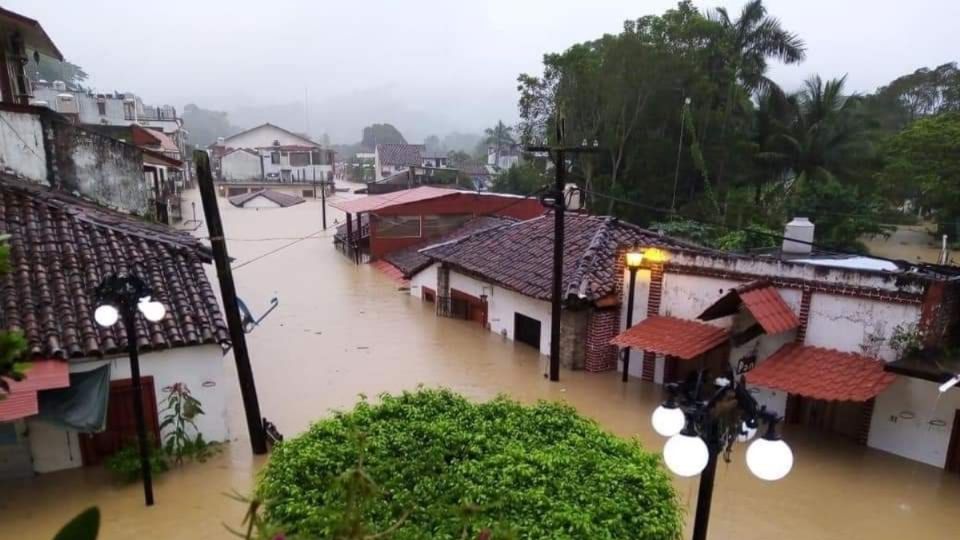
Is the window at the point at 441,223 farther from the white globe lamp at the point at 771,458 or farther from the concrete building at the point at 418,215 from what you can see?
the white globe lamp at the point at 771,458

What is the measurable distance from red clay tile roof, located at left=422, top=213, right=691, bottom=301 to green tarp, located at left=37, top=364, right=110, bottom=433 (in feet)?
29.2

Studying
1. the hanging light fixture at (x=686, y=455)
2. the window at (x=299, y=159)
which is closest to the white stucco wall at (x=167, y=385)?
the hanging light fixture at (x=686, y=455)

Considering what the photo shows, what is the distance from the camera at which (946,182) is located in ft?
87.3

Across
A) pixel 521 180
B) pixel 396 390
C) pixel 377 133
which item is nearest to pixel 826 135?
pixel 521 180

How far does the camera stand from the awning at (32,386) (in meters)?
7.16

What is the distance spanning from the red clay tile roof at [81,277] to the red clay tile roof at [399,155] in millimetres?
63349

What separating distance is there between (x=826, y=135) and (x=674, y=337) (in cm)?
2585

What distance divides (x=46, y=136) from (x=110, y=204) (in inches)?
122

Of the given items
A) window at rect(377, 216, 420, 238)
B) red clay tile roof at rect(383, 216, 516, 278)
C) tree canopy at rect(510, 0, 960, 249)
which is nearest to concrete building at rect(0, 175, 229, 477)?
red clay tile roof at rect(383, 216, 516, 278)

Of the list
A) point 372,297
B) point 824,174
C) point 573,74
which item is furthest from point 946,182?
point 372,297

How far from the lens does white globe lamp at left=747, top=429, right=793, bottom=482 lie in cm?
361

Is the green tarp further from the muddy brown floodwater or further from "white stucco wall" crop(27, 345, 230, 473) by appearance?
the muddy brown floodwater

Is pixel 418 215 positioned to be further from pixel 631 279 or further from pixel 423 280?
pixel 631 279

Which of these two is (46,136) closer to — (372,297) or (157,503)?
(157,503)
